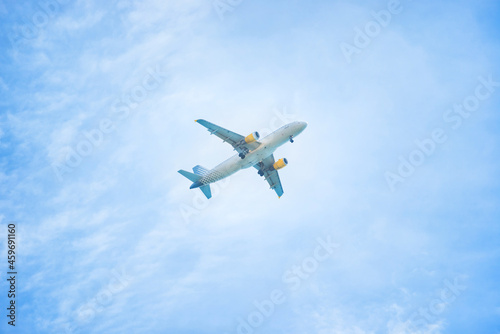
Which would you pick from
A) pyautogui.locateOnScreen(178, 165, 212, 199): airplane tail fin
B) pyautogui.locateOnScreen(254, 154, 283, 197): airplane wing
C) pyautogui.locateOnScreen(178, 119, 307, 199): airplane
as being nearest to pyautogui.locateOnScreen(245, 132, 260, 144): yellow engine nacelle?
pyautogui.locateOnScreen(178, 119, 307, 199): airplane

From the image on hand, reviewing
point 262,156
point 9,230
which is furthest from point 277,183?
point 9,230

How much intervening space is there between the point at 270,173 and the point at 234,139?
12057mm

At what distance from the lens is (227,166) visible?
68.4 meters

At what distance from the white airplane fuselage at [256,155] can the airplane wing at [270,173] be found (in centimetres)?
614

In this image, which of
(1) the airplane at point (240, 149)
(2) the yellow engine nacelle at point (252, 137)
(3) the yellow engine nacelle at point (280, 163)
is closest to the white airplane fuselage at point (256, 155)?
(1) the airplane at point (240, 149)

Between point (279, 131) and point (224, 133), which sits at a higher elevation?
point (224, 133)

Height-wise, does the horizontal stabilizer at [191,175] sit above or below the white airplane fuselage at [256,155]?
above

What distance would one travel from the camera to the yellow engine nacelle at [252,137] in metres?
66.2

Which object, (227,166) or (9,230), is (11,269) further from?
(227,166)

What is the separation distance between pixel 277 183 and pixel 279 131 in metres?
14.2

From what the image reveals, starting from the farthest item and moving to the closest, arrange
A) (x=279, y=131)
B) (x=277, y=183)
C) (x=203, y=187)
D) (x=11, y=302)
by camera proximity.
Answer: (x=277, y=183), (x=203, y=187), (x=279, y=131), (x=11, y=302)

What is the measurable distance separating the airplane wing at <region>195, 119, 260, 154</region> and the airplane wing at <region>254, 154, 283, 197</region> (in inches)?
333

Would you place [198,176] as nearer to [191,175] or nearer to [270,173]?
[191,175]

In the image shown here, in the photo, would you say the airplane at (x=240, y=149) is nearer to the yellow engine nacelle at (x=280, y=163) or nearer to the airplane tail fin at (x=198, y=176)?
the airplane tail fin at (x=198, y=176)
